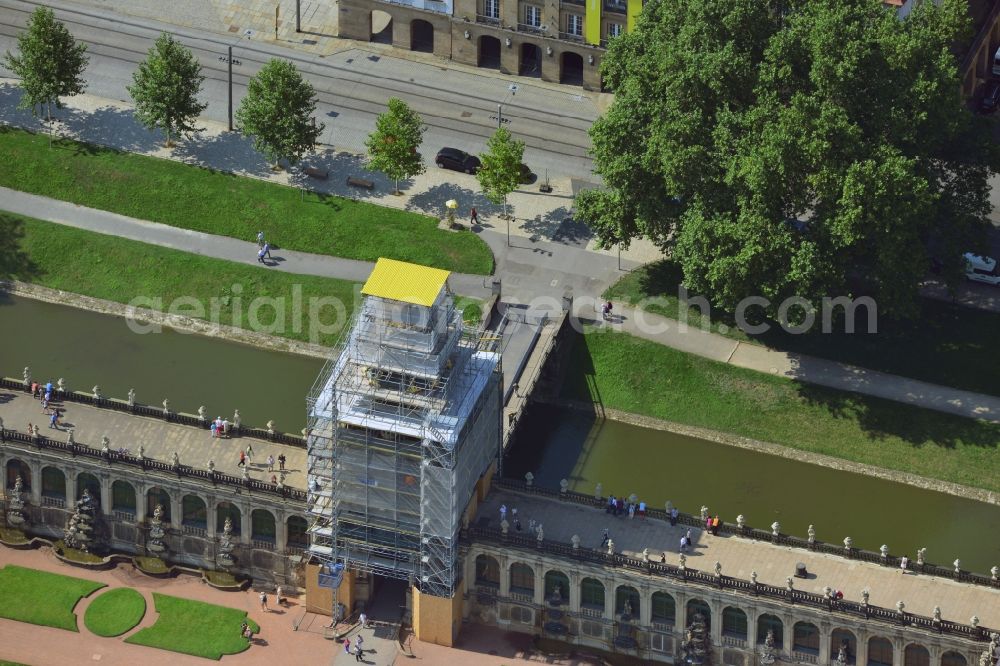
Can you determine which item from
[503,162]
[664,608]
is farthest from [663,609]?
[503,162]

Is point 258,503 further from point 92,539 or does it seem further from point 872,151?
point 872,151

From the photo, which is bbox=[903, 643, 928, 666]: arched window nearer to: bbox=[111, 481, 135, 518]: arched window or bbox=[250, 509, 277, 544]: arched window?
bbox=[250, 509, 277, 544]: arched window

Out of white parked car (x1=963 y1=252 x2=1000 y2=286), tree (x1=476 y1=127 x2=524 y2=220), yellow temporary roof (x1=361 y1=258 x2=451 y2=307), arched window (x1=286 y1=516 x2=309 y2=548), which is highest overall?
tree (x1=476 y1=127 x2=524 y2=220)

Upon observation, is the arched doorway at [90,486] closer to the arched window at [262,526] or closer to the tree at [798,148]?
the arched window at [262,526]

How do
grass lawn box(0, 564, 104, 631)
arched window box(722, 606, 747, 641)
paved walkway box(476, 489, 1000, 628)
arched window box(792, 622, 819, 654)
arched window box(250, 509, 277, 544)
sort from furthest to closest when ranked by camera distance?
arched window box(250, 509, 277, 544)
grass lawn box(0, 564, 104, 631)
arched window box(722, 606, 747, 641)
arched window box(792, 622, 819, 654)
paved walkway box(476, 489, 1000, 628)

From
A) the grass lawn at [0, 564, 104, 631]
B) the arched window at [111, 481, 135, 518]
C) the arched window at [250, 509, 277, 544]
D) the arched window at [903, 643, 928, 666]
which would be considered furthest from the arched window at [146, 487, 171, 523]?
the arched window at [903, 643, 928, 666]

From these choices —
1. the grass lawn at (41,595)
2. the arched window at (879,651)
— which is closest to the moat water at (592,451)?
the arched window at (879,651)

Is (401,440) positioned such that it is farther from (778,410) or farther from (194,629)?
(778,410)
